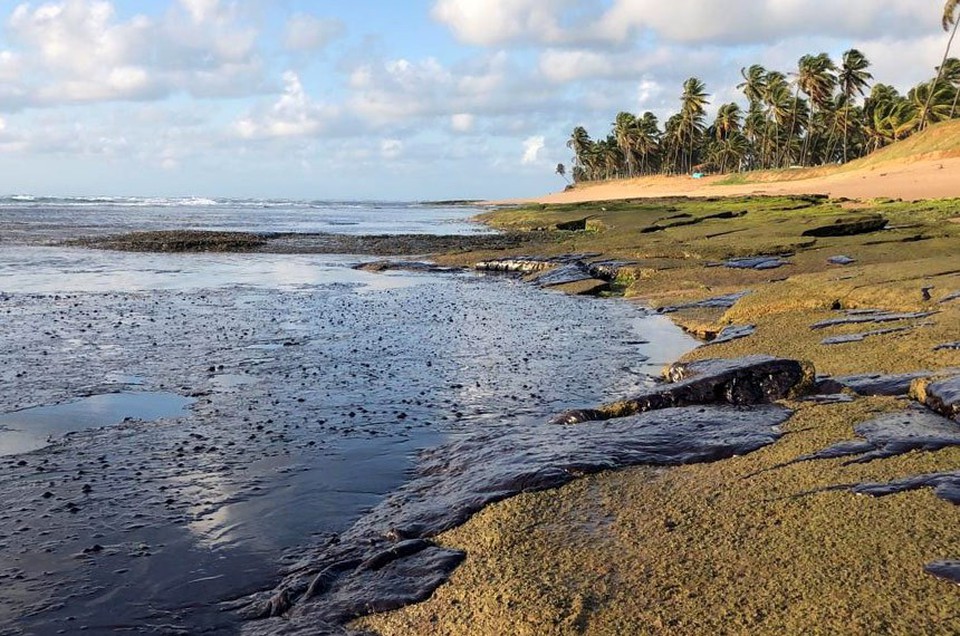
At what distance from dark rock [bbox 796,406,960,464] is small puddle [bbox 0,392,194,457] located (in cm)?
688

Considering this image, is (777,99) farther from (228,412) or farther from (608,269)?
(228,412)

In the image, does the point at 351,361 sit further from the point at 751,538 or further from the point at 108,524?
the point at 751,538

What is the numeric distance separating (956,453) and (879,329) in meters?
5.17

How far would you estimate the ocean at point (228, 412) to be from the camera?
17.1 feet

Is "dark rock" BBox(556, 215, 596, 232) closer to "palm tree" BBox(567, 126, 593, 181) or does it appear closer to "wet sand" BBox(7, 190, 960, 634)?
"wet sand" BBox(7, 190, 960, 634)

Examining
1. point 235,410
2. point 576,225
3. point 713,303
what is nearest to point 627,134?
point 576,225

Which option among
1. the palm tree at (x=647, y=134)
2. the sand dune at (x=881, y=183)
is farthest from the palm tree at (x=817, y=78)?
the palm tree at (x=647, y=134)

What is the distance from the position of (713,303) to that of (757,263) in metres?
5.65

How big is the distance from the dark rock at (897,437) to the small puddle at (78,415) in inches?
271

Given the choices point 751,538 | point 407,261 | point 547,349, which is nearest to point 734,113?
point 407,261

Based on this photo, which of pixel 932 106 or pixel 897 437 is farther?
pixel 932 106

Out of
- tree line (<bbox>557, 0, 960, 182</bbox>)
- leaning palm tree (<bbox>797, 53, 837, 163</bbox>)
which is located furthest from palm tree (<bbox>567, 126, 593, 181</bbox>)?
leaning palm tree (<bbox>797, 53, 837, 163</bbox>)

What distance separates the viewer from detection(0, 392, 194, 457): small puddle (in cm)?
788

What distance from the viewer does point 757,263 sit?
67.4 ft
